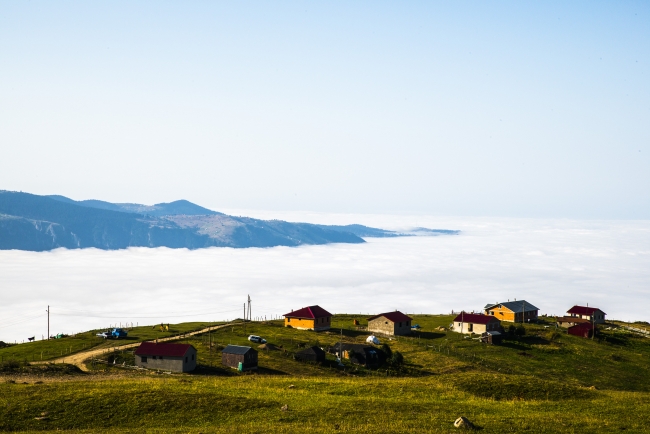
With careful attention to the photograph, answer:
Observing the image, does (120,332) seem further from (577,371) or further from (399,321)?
(577,371)

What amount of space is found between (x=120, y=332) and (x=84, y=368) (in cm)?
2915

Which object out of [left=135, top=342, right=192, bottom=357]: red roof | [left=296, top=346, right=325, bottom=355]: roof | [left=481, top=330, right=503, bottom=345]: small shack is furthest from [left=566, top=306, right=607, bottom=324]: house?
[left=135, top=342, right=192, bottom=357]: red roof

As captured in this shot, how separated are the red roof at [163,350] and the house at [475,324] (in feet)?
195

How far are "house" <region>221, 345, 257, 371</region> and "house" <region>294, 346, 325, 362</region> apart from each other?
8.51 meters

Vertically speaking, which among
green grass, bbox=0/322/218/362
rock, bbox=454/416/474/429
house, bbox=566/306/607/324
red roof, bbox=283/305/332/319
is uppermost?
rock, bbox=454/416/474/429

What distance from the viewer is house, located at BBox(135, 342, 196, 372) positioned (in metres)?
77.9

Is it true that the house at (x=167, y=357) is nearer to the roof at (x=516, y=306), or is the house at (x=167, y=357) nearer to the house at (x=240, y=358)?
the house at (x=240, y=358)

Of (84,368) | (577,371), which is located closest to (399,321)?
(577,371)

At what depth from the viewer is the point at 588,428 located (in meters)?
40.7

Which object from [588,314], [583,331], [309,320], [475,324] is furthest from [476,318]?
[588,314]

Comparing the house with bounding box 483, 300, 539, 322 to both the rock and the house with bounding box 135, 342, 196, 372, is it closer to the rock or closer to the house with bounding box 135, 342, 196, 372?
the house with bounding box 135, 342, 196, 372

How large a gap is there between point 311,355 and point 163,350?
20742 millimetres

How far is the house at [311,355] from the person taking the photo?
87.4m

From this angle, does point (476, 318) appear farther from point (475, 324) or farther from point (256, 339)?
point (256, 339)
